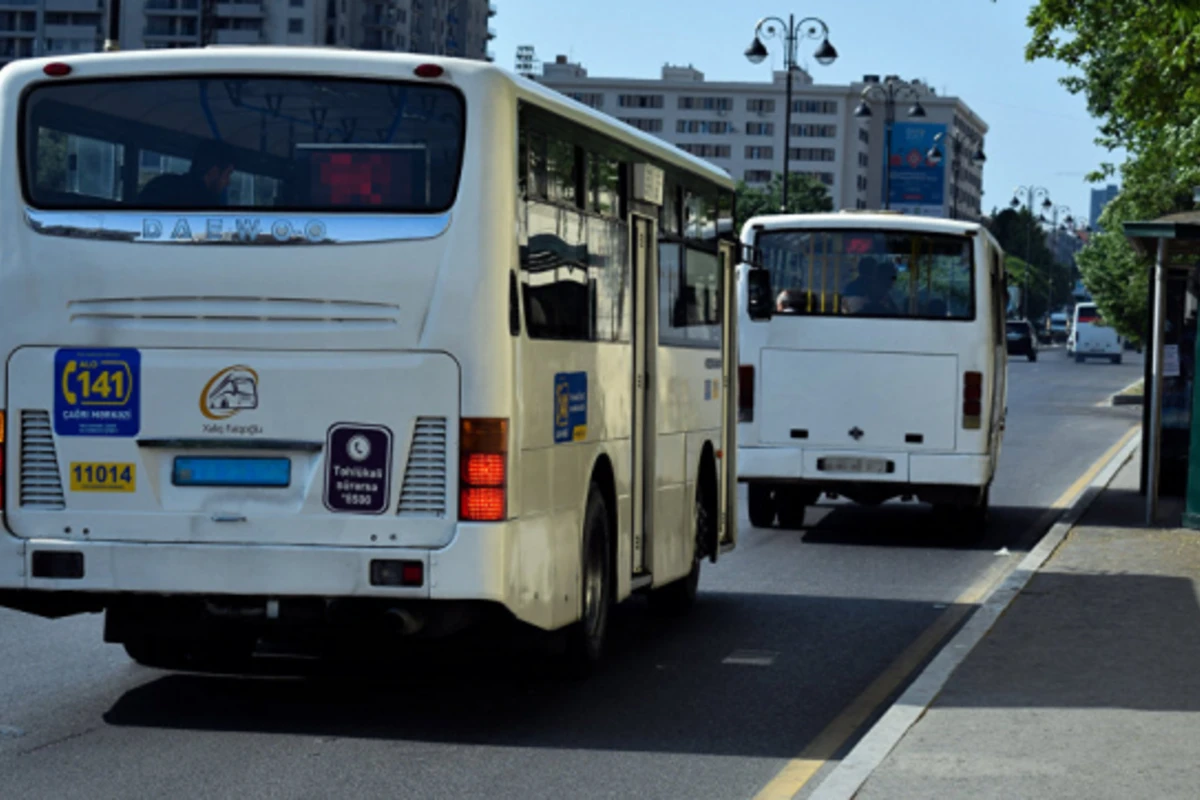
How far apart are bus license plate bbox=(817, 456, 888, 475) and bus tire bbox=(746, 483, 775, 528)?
3.13 feet

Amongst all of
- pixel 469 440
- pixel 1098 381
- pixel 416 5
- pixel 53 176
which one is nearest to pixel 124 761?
pixel 469 440

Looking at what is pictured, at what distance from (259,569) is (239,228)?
54.5 inches

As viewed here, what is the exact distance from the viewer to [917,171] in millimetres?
102688

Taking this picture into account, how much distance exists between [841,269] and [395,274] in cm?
1039

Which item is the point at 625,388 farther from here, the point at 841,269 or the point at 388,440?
the point at 841,269

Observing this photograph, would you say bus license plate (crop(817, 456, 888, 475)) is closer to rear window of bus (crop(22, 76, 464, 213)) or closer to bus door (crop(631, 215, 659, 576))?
bus door (crop(631, 215, 659, 576))

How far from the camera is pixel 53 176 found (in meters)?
8.80

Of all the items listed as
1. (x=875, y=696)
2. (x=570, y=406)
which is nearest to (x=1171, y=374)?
(x=875, y=696)

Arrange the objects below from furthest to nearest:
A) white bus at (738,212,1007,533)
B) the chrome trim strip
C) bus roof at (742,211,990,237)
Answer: bus roof at (742,211,990,237)
white bus at (738,212,1007,533)
the chrome trim strip

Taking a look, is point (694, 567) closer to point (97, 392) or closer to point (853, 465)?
point (97, 392)

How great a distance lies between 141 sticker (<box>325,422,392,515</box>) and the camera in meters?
8.41

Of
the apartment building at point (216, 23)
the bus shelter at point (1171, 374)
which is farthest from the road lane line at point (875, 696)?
the apartment building at point (216, 23)

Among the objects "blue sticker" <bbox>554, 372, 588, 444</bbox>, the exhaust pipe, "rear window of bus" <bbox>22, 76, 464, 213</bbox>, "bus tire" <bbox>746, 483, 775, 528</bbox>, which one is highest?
"rear window of bus" <bbox>22, 76, 464, 213</bbox>

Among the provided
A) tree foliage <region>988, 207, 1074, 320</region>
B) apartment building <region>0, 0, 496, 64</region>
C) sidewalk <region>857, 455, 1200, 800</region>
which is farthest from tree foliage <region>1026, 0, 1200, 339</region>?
tree foliage <region>988, 207, 1074, 320</region>
